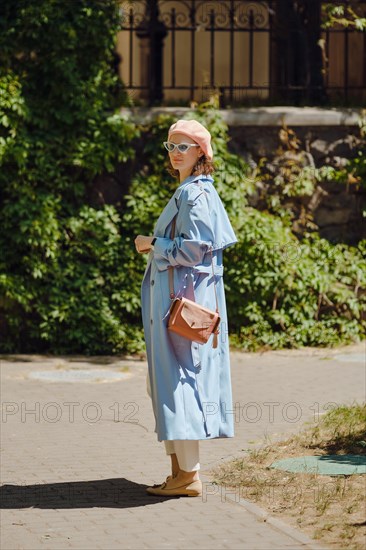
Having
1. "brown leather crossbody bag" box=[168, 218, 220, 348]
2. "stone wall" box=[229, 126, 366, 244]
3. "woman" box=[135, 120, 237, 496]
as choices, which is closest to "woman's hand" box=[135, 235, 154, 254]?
"woman" box=[135, 120, 237, 496]

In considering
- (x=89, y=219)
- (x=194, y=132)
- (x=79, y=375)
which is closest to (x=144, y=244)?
(x=194, y=132)

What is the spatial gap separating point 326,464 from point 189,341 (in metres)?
1.30

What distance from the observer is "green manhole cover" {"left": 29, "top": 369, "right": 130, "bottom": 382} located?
33.4 feet

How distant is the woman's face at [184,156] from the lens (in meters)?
6.56

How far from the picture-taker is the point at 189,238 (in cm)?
641

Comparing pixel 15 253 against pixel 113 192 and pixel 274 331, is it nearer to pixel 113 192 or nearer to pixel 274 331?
pixel 113 192

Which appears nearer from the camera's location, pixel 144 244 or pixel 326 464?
pixel 144 244

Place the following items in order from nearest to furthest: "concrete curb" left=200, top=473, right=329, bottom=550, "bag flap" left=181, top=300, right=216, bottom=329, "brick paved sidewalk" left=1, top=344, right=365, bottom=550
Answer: "concrete curb" left=200, top=473, right=329, bottom=550 < "brick paved sidewalk" left=1, top=344, right=365, bottom=550 < "bag flap" left=181, top=300, right=216, bottom=329

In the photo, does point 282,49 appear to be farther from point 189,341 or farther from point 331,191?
point 189,341

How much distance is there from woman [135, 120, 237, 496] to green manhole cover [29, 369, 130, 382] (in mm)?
3636

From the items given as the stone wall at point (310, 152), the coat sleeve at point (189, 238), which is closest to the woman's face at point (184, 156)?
the coat sleeve at point (189, 238)

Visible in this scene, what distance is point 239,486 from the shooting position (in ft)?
21.9

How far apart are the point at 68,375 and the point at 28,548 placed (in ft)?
16.1

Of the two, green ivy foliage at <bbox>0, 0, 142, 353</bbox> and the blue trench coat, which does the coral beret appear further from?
green ivy foliage at <bbox>0, 0, 142, 353</bbox>
